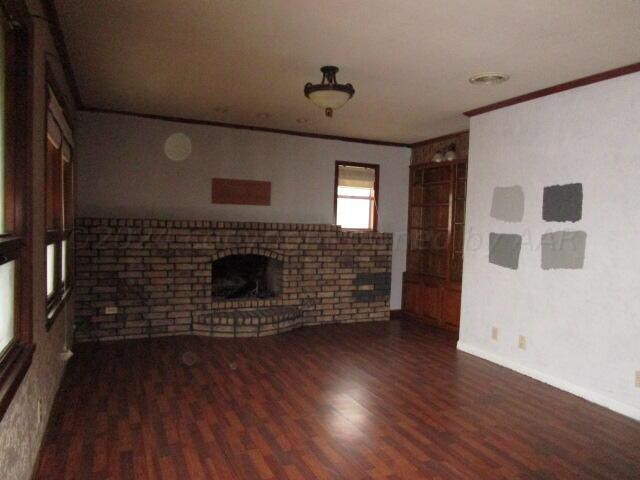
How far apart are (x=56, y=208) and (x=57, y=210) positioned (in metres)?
0.05

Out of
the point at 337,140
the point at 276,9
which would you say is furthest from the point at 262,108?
the point at 276,9

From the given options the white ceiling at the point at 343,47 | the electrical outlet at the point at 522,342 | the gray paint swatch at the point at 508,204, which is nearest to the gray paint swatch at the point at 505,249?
the gray paint swatch at the point at 508,204

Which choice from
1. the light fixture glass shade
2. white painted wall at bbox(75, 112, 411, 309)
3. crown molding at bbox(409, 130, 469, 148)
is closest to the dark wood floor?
white painted wall at bbox(75, 112, 411, 309)

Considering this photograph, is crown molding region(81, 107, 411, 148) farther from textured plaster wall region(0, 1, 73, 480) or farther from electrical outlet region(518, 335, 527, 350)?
electrical outlet region(518, 335, 527, 350)

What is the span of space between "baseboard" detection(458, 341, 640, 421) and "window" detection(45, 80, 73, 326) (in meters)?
3.78

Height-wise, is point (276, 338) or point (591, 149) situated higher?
point (591, 149)

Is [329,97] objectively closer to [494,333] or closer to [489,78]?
[489,78]

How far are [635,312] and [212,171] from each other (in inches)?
175

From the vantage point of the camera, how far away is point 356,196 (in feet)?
21.1

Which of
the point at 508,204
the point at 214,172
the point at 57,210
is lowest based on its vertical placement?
the point at 57,210

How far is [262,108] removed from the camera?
469 cm

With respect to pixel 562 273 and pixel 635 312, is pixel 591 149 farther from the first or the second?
pixel 635 312

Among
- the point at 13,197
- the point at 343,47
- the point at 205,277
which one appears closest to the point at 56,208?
the point at 13,197

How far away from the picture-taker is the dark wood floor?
7.95 feet
